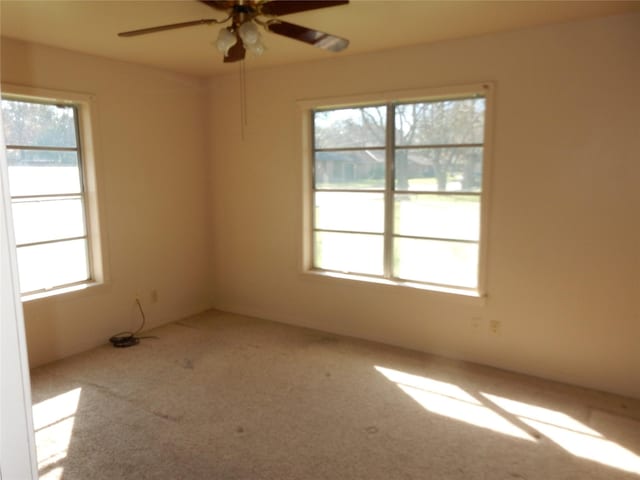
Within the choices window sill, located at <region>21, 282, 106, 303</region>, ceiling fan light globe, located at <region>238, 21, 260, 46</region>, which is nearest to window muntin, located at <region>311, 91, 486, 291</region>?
ceiling fan light globe, located at <region>238, 21, 260, 46</region>

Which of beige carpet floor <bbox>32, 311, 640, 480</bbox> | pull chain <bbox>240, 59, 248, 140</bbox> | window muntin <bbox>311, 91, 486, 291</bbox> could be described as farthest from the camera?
pull chain <bbox>240, 59, 248, 140</bbox>

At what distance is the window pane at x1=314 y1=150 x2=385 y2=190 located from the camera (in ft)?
13.8

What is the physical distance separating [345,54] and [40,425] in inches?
140

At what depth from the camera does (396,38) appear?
3586mm

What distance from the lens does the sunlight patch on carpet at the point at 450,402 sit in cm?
289

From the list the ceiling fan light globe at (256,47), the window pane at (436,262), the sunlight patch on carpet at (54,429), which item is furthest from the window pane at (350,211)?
the sunlight patch on carpet at (54,429)

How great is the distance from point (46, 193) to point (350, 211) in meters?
2.58

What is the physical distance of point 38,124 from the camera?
3727mm

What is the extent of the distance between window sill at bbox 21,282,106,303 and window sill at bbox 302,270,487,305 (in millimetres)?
1880

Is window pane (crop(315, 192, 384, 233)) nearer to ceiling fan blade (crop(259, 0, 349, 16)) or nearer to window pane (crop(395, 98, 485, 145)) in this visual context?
window pane (crop(395, 98, 485, 145))

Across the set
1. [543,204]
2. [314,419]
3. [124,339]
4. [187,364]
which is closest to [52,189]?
[124,339]

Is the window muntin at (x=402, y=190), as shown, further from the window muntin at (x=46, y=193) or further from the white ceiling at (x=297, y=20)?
the window muntin at (x=46, y=193)

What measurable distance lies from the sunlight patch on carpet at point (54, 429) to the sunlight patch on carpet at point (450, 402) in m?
2.15

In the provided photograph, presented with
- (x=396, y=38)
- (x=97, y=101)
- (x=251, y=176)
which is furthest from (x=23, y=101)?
(x=396, y=38)
